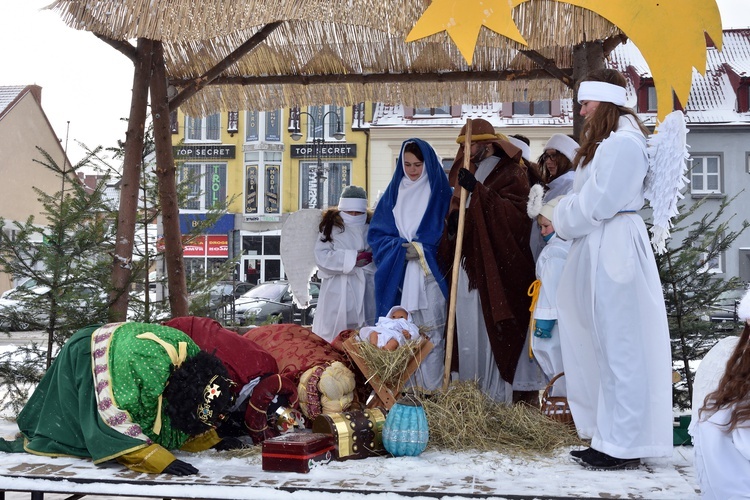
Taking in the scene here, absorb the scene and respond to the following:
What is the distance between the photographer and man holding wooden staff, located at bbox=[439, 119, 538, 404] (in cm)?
472

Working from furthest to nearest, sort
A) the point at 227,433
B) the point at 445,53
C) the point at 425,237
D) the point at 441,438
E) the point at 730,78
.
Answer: the point at 730,78 → the point at 445,53 → the point at 425,237 → the point at 227,433 → the point at 441,438

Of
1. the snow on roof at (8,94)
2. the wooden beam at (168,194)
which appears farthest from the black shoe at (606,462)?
the snow on roof at (8,94)

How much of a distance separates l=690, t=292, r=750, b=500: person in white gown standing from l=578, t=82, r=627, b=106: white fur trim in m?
1.65

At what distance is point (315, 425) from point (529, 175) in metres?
2.37

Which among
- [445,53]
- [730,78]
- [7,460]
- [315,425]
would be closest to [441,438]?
[315,425]

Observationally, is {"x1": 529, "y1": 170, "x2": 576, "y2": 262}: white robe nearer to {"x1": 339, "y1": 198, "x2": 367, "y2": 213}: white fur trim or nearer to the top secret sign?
{"x1": 339, "y1": 198, "x2": 367, "y2": 213}: white fur trim

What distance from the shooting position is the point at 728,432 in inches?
94.7

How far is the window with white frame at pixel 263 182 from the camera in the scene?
2823 cm

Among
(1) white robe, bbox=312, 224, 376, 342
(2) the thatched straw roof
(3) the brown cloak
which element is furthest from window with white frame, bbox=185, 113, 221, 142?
(3) the brown cloak

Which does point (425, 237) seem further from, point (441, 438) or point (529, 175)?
point (441, 438)

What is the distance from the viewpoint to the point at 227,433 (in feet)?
13.9

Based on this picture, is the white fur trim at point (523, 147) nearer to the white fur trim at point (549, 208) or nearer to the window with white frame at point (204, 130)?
the white fur trim at point (549, 208)

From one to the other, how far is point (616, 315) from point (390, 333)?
1195 mm

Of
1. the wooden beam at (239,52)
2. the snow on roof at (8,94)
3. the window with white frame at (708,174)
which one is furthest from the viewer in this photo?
the snow on roof at (8,94)
